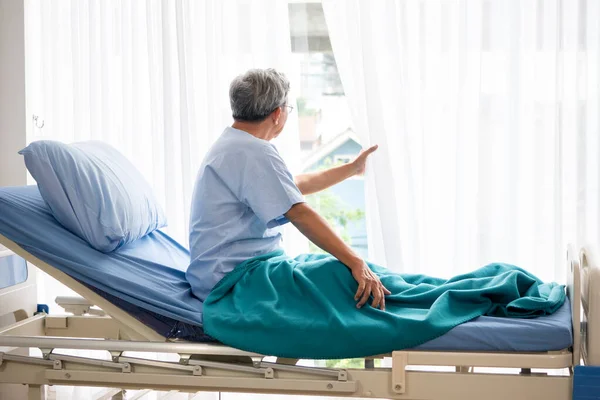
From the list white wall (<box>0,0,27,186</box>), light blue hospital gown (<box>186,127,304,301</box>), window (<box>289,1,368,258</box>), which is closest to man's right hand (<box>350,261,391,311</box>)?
light blue hospital gown (<box>186,127,304,301</box>)

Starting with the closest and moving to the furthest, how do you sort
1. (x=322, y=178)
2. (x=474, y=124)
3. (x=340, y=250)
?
(x=340, y=250)
(x=322, y=178)
(x=474, y=124)

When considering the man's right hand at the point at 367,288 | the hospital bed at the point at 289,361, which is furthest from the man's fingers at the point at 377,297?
the hospital bed at the point at 289,361

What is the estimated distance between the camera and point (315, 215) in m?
1.96

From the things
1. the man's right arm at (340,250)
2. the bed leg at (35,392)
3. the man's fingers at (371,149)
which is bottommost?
the bed leg at (35,392)

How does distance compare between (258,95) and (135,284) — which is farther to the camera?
(258,95)

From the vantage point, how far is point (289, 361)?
1.91 metres

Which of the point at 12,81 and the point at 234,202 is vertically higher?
the point at 12,81

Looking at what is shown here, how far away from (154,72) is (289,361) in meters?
1.42

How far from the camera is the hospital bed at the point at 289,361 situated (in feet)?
5.73

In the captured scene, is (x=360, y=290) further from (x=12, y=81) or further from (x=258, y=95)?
(x=12, y=81)

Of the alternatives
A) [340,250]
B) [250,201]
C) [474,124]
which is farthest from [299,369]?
[474,124]

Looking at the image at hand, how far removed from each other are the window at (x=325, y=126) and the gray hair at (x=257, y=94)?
951mm

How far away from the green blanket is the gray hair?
42cm

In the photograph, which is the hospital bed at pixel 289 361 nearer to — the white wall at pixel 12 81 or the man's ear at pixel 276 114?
the man's ear at pixel 276 114
